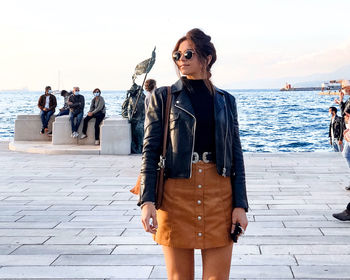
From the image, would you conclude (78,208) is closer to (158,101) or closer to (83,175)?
(83,175)

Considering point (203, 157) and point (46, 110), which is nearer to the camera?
point (203, 157)

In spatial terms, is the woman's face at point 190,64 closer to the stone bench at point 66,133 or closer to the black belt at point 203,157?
the black belt at point 203,157

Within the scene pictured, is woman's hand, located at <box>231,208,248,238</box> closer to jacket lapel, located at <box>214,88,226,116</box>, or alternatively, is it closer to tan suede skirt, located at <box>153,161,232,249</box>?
tan suede skirt, located at <box>153,161,232,249</box>

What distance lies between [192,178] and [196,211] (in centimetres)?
18

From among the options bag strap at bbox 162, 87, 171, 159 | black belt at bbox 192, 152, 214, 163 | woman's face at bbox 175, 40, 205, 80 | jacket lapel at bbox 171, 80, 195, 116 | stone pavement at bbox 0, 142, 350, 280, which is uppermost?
woman's face at bbox 175, 40, 205, 80

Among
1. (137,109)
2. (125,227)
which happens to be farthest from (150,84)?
(125,227)

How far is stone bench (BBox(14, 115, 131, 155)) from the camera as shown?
534 inches

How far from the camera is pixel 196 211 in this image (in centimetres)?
279

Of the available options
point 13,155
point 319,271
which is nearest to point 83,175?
point 13,155

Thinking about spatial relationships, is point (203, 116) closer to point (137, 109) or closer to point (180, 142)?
point (180, 142)

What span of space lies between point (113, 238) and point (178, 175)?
3.24 meters

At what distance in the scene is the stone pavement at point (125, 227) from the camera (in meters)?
4.73

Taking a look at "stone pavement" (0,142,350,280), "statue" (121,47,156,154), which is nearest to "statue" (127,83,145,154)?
"statue" (121,47,156,154)

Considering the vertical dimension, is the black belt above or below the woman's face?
below
